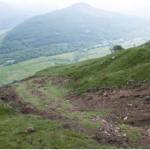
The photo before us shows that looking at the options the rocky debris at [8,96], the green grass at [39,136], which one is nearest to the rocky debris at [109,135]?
the green grass at [39,136]

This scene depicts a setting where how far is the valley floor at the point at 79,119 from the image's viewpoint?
81.6 feet

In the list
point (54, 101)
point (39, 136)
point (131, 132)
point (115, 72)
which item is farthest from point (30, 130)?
point (115, 72)

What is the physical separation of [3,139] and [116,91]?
22793 mm

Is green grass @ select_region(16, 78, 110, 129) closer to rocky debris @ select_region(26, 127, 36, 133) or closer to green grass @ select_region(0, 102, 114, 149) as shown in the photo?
green grass @ select_region(0, 102, 114, 149)

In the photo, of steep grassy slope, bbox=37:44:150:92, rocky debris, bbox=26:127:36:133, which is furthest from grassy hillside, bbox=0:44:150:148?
rocky debris, bbox=26:127:36:133

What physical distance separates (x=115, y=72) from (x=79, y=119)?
21.5 meters

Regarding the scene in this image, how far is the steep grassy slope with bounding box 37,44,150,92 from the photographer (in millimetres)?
49259

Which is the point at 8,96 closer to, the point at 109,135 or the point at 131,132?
the point at 131,132

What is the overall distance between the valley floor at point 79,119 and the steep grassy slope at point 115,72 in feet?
6.79

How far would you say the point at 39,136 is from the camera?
2512 centimetres

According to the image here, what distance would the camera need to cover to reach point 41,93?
52.2 meters

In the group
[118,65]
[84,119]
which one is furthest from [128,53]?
[84,119]

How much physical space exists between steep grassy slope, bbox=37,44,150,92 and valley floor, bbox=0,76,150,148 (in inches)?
81.5

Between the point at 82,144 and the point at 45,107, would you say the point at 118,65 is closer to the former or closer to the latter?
the point at 45,107
